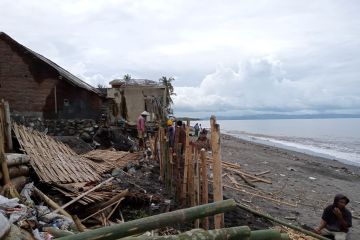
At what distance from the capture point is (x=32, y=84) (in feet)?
57.0

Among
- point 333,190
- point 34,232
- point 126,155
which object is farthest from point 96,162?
point 333,190

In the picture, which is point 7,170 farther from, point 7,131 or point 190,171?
point 190,171

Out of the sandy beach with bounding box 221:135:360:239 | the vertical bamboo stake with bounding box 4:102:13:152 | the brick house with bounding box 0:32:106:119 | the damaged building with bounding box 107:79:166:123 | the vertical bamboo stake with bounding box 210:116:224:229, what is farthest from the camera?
the damaged building with bounding box 107:79:166:123

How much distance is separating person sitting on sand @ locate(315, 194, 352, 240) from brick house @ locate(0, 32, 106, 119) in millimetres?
13252

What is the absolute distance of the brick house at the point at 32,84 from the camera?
17.1 m

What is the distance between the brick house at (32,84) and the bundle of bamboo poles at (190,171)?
9.19 meters

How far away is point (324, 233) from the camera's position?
7418 mm

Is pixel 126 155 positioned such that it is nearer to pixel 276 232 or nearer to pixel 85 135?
pixel 85 135

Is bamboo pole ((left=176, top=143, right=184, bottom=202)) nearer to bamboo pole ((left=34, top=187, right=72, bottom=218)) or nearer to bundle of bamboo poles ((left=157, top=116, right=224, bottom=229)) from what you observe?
bundle of bamboo poles ((left=157, top=116, right=224, bottom=229))

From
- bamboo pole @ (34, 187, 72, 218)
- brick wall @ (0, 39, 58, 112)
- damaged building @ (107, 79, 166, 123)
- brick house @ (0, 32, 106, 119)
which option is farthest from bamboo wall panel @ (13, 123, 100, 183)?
damaged building @ (107, 79, 166, 123)

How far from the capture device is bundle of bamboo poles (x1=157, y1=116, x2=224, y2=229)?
5668mm

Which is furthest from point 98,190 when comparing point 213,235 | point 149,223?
point 213,235

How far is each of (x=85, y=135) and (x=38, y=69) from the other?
3827 mm

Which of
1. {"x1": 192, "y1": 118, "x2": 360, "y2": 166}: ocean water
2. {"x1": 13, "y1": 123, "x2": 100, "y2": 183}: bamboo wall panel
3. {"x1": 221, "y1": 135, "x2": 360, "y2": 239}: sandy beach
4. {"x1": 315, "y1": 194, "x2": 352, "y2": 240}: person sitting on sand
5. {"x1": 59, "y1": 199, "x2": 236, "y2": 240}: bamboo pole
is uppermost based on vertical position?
{"x1": 59, "y1": 199, "x2": 236, "y2": 240}: bamboo pole
